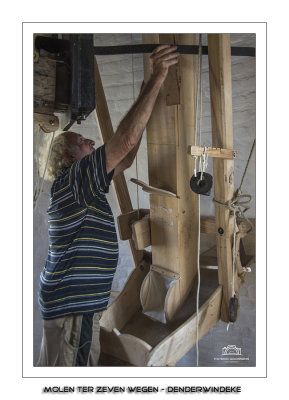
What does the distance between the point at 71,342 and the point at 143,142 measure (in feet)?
2.93

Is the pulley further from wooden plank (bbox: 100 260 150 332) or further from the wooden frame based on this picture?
wooden plank (bbox: 100 260 150 332)

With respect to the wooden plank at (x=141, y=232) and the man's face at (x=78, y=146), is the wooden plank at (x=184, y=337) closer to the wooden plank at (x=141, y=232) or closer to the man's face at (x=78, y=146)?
the wooden plank at (x=141, y=232)

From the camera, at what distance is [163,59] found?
3.18 ft

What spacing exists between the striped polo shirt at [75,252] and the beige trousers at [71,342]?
3 cm

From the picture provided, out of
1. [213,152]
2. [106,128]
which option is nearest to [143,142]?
[106,128]

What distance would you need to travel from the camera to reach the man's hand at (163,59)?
3.17ft

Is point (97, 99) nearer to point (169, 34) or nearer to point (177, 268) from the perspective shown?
point (169, 34)

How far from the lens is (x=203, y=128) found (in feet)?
4.61

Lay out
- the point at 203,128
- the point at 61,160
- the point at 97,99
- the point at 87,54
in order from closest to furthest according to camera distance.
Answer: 1. the point at 87,54
2. the point at 61,160
3. the point at 97,99
4. the point at 203,128

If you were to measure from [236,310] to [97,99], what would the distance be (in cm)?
82

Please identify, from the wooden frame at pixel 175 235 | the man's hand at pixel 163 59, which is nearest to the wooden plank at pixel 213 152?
the wooden frame at pixel 175 235

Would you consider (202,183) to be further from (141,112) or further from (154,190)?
(141,112)
